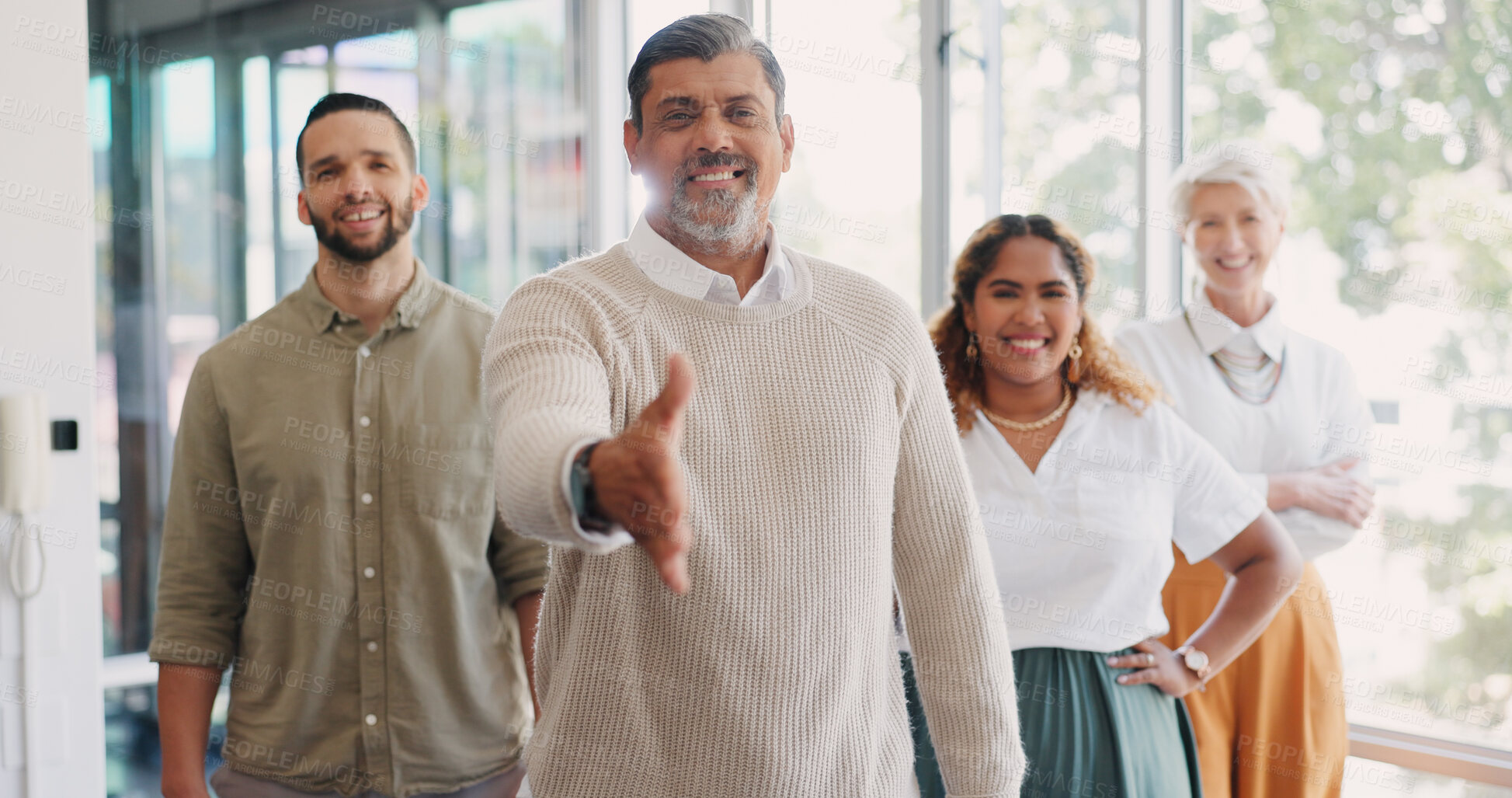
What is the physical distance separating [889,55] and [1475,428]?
196cm

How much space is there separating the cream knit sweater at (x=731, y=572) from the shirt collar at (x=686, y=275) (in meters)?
0.01

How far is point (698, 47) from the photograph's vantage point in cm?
127

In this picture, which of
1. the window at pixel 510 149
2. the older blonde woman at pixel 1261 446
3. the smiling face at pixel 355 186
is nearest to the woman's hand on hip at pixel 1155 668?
the older blonde woman at pixel 1261 446

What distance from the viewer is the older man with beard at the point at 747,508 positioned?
115 cm

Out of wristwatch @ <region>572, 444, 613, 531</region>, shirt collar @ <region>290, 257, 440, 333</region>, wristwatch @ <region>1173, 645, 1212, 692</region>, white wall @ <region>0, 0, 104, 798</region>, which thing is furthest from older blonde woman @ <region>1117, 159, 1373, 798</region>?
white wall @ <region>0, 0, 104, 798</region>

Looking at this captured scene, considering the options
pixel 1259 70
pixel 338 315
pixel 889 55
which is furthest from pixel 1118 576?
pixel 889 55

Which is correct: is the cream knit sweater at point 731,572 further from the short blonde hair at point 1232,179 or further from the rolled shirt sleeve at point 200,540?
→ the short blonde hair at point 1232,179

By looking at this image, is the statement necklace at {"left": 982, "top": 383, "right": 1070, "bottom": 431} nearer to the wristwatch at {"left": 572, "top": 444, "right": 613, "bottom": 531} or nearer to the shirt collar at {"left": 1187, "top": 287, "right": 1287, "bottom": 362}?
the shirt collar at {"left": 1187, "top": 287, "right": 1287, "bottom": 362}

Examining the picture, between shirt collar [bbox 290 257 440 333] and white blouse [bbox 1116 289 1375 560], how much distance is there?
4.53ft

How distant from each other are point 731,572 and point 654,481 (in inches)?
13.5

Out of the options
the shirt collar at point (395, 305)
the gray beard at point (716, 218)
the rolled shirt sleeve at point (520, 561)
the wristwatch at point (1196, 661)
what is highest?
the gray beard at point (716, 218)

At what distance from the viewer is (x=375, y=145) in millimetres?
1791

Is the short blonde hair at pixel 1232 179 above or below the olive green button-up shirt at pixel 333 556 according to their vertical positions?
above

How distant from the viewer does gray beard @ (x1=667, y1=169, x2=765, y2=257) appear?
1255mm
